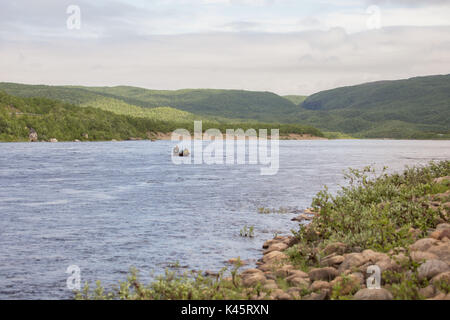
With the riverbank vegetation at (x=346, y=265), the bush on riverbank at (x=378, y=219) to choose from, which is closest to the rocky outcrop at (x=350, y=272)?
the riverbank vegetation at (x=346, y=265)

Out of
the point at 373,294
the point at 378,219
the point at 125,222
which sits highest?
the point at 378,219

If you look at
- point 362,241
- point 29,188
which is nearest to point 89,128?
point 29,188

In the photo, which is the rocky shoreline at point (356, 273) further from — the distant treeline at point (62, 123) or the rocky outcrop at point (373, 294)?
the distant treeline at point (62, 123)

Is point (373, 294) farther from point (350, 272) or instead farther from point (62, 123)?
point (62, 123)

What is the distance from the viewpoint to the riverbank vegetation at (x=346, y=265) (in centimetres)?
1013

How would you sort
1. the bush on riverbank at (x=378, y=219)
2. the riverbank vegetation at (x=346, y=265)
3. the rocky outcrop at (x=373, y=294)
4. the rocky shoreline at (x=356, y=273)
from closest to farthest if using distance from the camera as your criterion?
the rocky outcrop at (x=373, y=294)
the rocky shoreline at (x=356, y=273)
the riverbank vegetation at (x=346, y=265)
the bush on riverbank at (x=378, y=219)

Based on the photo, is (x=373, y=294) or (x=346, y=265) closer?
(x=373, y=294)

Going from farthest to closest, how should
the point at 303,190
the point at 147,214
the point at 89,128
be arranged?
1. the point at 89,128
2. the point at 303,190
3. the point at 147,214

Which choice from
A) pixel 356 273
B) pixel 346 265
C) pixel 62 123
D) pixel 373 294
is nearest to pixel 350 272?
pixel 356 273

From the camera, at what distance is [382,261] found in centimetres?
1120

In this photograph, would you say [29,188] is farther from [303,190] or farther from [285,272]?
[285,272]

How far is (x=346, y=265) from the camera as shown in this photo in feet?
38.5
